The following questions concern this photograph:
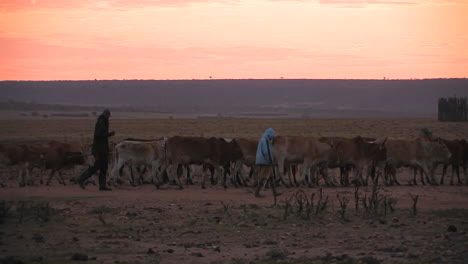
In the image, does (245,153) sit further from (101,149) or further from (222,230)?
(222,230)

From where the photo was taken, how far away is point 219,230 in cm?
1583

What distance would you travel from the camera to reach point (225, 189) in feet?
77.3

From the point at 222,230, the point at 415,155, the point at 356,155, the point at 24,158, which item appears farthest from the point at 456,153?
the point at 222,230

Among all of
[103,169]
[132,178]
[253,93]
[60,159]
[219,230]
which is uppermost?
[253,93]

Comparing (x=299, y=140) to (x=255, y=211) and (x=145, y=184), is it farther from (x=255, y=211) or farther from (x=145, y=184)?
(x=255, y=211)

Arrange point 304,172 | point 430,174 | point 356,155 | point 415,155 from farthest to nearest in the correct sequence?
point 430,174, point 415,155, point 356,155, point 304,172

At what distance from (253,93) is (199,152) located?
134283 millimetres

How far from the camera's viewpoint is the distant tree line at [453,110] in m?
67.6

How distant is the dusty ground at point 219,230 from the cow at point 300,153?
321 centimetres

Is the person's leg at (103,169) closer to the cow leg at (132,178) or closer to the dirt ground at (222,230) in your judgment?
the dirt ground at (222,230)

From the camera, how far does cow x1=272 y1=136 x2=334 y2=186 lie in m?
24.9

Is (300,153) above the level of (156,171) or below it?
above

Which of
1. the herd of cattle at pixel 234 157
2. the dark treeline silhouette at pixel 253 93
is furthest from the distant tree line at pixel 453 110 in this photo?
the dark treeline silhouette at pixel 253 93

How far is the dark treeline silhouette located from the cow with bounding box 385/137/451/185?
10939cm
